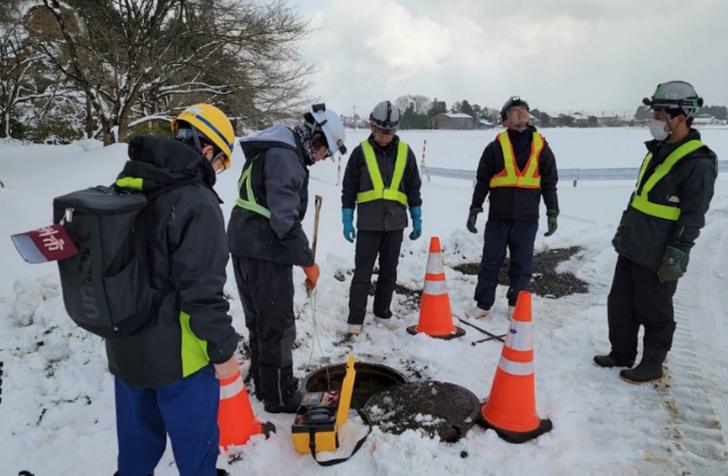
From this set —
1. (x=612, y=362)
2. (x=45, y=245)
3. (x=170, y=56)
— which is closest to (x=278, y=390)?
(x=45, y=245)

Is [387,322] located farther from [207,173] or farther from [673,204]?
[207,173]

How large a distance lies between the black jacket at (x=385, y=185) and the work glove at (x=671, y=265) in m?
2.22

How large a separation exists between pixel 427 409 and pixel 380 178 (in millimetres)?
2214

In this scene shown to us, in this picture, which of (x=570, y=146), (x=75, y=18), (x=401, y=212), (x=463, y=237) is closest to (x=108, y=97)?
(x=75, y=18)

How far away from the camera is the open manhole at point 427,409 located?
2.94 m

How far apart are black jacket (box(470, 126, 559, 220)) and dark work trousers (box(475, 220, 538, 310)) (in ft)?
0.39

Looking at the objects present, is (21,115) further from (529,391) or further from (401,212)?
(529,391)

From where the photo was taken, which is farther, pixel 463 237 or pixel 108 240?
pixel 463 237

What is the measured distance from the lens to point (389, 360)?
3.97m

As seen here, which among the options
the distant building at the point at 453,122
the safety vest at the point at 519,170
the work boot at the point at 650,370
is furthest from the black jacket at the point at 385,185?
the distant building at the point at 453,122

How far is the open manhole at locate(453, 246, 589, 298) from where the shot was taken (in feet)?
18.8

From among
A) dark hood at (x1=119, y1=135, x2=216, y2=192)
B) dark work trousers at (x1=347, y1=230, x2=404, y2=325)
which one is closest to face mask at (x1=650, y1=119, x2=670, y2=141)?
dark work trousers at (x1=347, y1=230, x2=404, y2=325)

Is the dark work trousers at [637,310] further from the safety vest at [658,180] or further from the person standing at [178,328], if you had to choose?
the person standing at [178,328]

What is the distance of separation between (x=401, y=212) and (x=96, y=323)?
3197 mm
